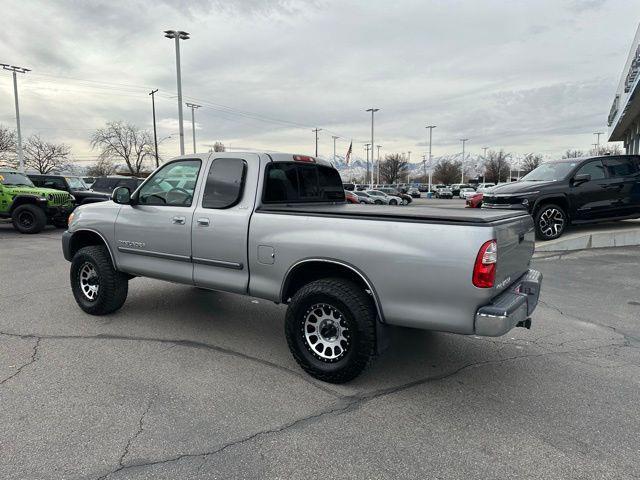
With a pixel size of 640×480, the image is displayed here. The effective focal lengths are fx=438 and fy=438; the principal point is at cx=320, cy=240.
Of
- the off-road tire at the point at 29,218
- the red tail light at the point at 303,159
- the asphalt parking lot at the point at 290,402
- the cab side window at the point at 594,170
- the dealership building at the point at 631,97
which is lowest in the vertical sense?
the asphalt parking lot at the point at 290,402

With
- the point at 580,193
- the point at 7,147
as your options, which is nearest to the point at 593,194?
the point at 580,193

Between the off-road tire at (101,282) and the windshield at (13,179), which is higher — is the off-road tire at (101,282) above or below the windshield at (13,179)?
below

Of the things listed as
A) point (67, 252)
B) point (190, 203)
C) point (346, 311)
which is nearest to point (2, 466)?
point (346, 311)

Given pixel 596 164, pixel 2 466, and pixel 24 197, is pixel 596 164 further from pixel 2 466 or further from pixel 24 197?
pixel 24 197

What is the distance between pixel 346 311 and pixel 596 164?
28.8 ft

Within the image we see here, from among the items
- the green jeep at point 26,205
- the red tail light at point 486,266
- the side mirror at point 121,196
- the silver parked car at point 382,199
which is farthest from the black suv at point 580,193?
the silver parked car at point 382,199

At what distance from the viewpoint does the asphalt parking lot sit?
2617 mm

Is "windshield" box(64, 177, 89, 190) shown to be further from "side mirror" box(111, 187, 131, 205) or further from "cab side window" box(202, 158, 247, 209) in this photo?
"cab side window" box(202, 158, 247, 209)

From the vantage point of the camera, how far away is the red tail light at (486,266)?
9.62 ft

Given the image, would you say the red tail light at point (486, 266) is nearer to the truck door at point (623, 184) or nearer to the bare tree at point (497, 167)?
the truck door at point (623, 184)

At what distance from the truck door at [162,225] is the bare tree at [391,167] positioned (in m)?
89.1

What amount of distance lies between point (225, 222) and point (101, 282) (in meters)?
2.02

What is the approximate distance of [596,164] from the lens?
377 inches

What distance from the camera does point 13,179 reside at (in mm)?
14156
